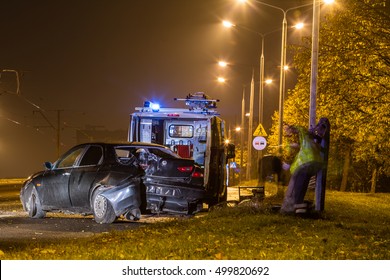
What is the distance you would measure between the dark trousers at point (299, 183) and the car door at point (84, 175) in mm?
3642

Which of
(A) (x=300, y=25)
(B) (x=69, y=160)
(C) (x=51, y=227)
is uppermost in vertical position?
(A) (x=300, y=25)

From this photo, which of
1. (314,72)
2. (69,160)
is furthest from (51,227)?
(314,72)

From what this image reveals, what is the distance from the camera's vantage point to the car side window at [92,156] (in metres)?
14.1

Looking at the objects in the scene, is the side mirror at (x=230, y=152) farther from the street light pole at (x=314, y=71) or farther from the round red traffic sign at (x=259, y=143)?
the round red traffic sign at (x=259, y=143)

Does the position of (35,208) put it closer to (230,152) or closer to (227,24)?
(230,152)

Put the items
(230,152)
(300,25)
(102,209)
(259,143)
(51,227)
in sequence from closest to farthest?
(51,227) → (102,209) → (230,152) → (259,143) → (300,25)

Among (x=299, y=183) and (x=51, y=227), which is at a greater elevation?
(x=299, y=183)

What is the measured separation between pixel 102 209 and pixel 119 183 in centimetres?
64

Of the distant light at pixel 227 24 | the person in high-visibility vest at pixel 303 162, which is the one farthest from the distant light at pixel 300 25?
the person in high-visibility vest at pixel 303 162

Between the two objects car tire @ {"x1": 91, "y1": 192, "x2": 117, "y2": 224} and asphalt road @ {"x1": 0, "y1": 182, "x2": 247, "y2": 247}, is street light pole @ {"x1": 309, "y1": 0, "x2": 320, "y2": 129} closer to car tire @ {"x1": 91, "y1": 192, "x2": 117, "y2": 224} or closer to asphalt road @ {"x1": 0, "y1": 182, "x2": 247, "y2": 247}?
asphalt road @ {"x1": 0, "y1": 182, "x2": 247, "y2": 247}

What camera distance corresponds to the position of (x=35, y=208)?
14.8 meters

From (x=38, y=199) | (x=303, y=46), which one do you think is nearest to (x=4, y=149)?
(x=303, y=46)

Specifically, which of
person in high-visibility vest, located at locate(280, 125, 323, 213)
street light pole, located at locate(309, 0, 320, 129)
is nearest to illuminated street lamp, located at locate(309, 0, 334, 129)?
street light pole, located at locate(309, 0, 320, 129)

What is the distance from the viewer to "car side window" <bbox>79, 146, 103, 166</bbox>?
14.1 m
